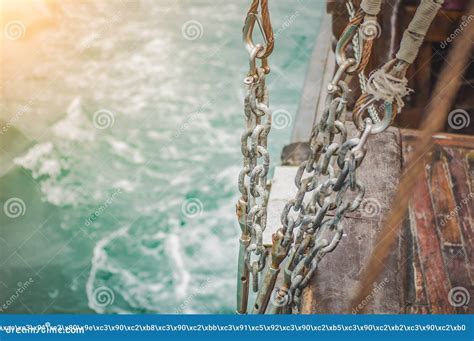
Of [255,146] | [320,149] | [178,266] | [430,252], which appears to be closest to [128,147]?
[178,266]

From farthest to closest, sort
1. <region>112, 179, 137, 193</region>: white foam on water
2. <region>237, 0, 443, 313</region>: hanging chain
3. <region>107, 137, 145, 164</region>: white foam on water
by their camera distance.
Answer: <region>107, 137, 145, 164</region>: white foam on water, <region>112, 179, 137, 193</region>: white foam on water, <region>237, 0, 443, 313</region>: hanging chain

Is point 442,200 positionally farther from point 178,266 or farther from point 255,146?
point 178,266

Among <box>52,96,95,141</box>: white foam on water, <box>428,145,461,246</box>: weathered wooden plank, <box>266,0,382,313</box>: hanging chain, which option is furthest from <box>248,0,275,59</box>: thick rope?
<box>52,96,95,141</box>: white foam on water

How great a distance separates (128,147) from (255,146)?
4.21m

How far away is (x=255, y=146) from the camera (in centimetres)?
203

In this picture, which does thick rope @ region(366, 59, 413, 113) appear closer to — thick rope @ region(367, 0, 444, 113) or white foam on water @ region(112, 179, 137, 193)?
thick rope @ region(367, 0, 444, 113)

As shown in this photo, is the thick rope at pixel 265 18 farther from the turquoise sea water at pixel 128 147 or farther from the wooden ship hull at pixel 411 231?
the turquoise sea water at pixel 128 147

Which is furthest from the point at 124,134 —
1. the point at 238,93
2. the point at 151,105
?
the point at 238,93

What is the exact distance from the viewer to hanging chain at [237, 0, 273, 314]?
1896mm

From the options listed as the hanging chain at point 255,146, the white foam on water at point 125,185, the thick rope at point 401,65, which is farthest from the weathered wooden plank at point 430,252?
the white foam on water at point 125,185

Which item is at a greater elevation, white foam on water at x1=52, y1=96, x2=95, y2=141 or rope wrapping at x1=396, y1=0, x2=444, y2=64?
rope wrapping at x1=396, y1=0, x2=444, y2=64

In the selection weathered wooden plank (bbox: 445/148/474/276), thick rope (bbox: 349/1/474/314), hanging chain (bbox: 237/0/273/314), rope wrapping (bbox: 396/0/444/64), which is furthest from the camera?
weathered wooden plank (bbox: 445/148/474/276)

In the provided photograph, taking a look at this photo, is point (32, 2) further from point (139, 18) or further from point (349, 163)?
point (349, 163)

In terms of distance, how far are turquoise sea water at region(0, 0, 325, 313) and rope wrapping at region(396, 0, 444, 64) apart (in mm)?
3543
